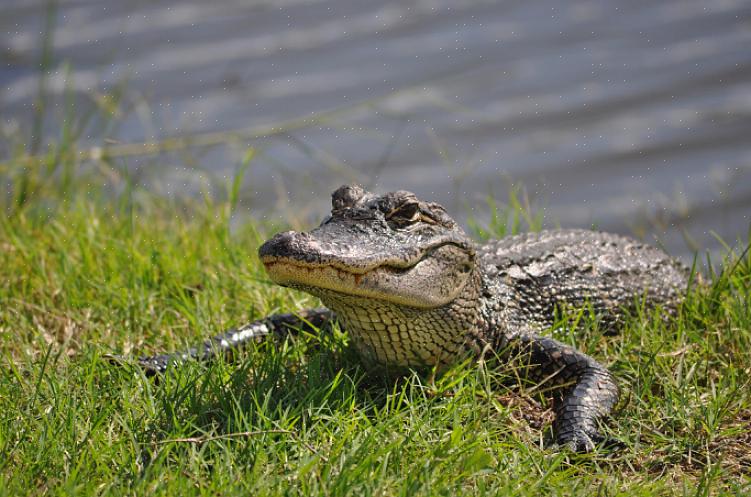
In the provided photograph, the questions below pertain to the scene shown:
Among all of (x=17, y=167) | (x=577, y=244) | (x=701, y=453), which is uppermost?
(x=17, y=167)

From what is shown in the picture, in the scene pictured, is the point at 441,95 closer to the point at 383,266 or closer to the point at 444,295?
the point at 444,295

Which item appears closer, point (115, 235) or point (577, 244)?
point (577, 244)

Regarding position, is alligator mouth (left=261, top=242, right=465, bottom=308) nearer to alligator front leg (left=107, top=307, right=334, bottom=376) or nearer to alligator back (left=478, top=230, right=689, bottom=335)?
alligator back (left=478, top=230, right=689, bottom=335)

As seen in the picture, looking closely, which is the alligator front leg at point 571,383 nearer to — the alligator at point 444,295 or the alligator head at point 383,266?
the alligator at point 444,295

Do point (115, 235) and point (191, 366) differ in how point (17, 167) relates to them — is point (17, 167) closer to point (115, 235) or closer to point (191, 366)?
point (115, 235)

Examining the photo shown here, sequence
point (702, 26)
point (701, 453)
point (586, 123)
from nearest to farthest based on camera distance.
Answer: point (701, 453) → point (586, 123) → point (702, 26)

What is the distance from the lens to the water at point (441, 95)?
312 inches

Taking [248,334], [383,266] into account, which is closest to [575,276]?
[383,266]

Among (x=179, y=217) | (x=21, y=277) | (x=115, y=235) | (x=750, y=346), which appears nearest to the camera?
(x=750, y=346)

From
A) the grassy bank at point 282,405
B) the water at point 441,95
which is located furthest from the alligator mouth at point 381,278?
the water at point 441,95

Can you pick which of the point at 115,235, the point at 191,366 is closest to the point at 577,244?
the point at 191,366

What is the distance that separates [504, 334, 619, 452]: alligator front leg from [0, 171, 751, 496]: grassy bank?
10 cm

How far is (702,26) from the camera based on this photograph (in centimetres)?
951

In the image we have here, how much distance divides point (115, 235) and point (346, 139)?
11.5ft
